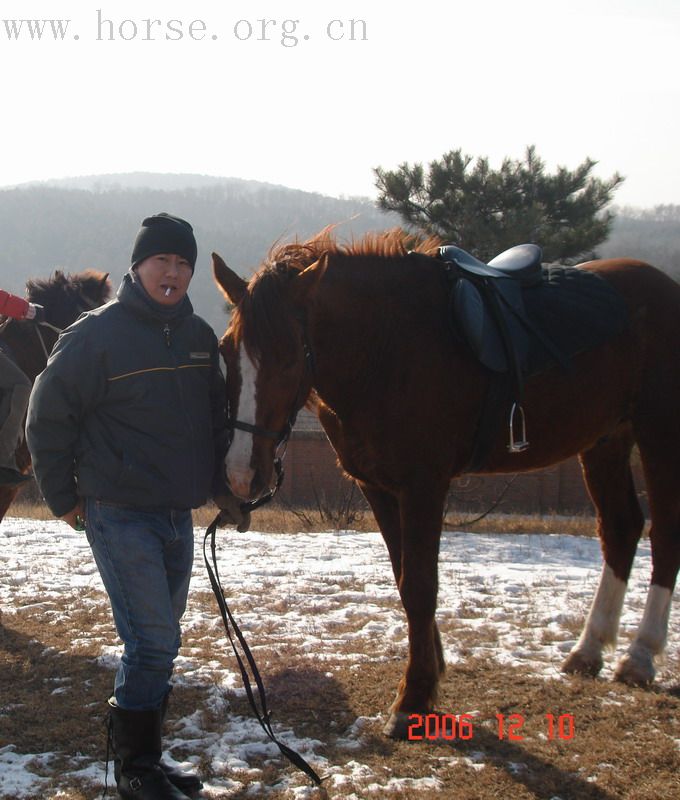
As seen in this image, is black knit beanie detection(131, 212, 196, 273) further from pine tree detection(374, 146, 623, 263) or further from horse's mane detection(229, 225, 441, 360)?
pine tree detection(374, 146, 623, 263)

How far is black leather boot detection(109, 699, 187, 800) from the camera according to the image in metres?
2.84

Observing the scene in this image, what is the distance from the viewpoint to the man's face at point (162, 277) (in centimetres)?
309

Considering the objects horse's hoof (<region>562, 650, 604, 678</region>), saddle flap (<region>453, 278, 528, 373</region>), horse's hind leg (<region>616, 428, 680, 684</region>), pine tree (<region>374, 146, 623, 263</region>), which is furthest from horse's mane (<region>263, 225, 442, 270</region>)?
pine tree (<region>374, 146, 623, 263</region>)

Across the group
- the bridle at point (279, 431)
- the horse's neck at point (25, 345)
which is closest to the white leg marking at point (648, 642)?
the bridle at point (279, 431)

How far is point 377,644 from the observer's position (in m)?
4.90

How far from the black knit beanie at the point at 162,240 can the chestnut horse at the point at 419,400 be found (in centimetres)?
34

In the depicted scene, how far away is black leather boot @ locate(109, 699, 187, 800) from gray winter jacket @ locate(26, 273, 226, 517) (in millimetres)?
770

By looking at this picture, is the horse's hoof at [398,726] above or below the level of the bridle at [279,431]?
below

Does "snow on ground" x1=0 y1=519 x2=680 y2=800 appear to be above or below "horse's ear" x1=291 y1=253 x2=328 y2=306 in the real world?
below

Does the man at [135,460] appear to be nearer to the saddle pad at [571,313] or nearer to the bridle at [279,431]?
the bridle at [279,431]

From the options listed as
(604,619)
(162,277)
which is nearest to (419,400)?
(162,277)

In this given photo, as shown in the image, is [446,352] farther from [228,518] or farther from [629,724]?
[629,724]

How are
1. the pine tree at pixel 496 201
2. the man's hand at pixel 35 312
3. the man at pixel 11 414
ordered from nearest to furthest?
the man at pixel 11 414
the man's hand at pixel 35 312
the pine tree at pixel 496 201

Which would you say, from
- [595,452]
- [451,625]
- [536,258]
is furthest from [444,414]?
[451,625]
